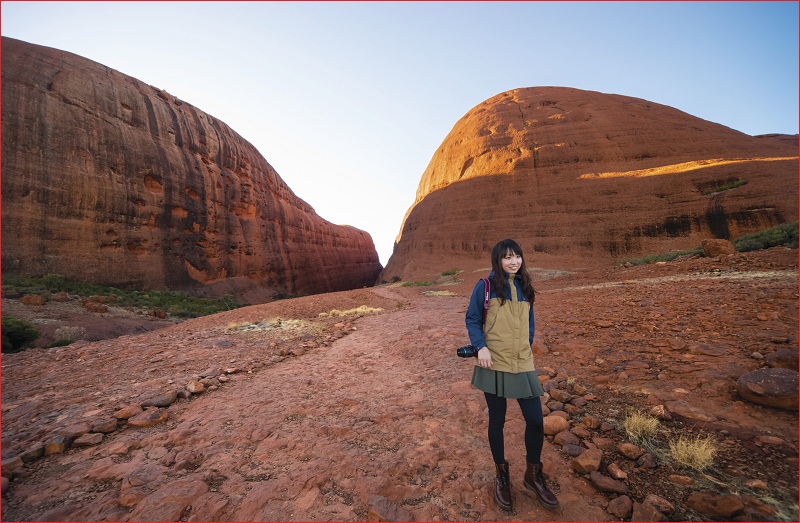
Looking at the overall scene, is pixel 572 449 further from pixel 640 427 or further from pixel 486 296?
pixel 486 296

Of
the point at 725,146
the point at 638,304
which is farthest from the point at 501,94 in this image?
the point at 638,304

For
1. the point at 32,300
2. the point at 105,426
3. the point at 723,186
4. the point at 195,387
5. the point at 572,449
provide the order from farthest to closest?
the point at 723,186, the point at 32,300, the point at 195,387, the point at 105,426, the point at 572,449

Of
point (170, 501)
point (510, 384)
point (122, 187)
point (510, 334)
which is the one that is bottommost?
point (170, 501)

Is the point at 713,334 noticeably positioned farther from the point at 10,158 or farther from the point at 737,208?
the point at 10,158

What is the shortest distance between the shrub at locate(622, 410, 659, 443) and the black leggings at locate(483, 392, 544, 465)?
3.44 feet

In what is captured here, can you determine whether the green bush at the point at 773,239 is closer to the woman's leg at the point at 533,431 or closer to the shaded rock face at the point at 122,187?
the woman's leg at the point at 533,431

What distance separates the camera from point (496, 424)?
7.98 feet

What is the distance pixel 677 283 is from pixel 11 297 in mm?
21266

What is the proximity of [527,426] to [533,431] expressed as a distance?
0.05 meters

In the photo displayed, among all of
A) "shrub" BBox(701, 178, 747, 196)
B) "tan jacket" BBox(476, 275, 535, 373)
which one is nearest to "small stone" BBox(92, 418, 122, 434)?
"tan jacket" BBox(476, 275, 535, 373)

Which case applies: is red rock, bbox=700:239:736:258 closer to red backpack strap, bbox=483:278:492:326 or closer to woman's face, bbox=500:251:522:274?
woman's face, bbox=500:251:522:274

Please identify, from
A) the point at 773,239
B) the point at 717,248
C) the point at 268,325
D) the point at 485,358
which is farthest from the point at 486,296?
the point at 773,239

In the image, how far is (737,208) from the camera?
1856 centimetres

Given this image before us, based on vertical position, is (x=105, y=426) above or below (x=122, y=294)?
below
